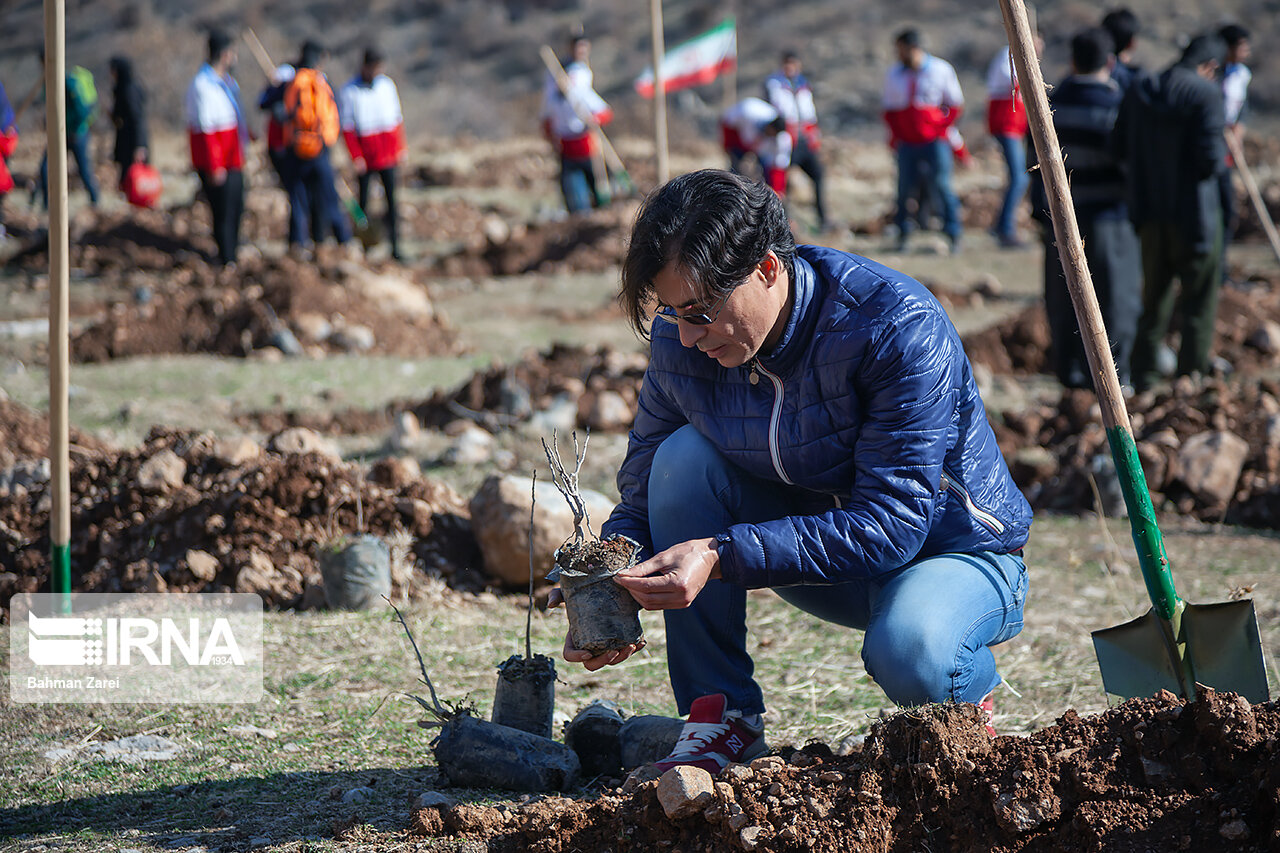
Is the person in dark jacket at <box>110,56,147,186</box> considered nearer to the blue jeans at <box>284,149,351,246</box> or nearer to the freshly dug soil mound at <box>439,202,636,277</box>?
the blue jeans at <box>284,149,351,246</box>

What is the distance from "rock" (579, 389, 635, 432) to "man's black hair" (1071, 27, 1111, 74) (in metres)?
3.10

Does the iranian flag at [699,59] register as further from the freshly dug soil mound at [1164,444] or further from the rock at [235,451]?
the rock at [235,451]

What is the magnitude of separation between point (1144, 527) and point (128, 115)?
12000 millimetres

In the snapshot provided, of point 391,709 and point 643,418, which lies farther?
point 391,709

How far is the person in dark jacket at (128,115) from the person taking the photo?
1231 cm

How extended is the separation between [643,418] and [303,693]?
4.48ft

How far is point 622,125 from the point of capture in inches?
1117

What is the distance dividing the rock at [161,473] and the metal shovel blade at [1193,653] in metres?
3.47

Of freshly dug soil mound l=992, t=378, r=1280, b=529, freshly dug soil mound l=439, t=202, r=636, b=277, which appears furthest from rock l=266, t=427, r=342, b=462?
freshly dug soil mound l=439, t=202, r=636, b=277

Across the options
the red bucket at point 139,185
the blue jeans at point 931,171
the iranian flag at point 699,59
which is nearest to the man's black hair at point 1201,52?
the blue jeans at point 931,171

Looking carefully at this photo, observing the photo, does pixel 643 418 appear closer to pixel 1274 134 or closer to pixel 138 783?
pixel 138 783

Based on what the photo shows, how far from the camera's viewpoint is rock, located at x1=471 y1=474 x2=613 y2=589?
429cm

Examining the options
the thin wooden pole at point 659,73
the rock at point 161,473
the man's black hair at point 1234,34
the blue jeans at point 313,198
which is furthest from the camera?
the blue jeans at point 313,198

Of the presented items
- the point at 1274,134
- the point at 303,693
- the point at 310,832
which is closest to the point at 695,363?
the point at 310,832
